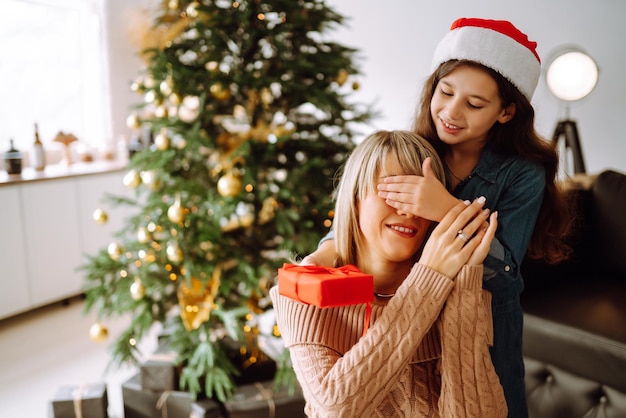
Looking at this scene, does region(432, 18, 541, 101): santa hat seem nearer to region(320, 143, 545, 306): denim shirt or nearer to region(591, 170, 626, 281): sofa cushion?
region(320, 143, 545, 306): denim shirt

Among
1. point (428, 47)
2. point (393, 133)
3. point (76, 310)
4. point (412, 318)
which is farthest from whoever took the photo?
point (428, 47)

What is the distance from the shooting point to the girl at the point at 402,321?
0.84m

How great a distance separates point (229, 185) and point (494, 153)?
3.01 feet

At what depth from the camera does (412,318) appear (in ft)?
2.76

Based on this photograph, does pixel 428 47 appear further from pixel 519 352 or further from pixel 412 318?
pixel 412 318

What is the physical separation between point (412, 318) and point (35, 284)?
3.25 m

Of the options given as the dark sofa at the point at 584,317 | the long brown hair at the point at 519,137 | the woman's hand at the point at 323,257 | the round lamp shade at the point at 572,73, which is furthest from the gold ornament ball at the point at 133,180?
the round lamp shade at the point at 572,73

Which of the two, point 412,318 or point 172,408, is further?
point 172,408

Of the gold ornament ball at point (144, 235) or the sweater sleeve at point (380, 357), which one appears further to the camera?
the gold ornament ball at point (144, 235)

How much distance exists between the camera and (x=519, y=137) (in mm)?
1064

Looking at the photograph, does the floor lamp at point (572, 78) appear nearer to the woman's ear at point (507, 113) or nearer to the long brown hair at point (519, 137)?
the long brown hair at point (519, 137)

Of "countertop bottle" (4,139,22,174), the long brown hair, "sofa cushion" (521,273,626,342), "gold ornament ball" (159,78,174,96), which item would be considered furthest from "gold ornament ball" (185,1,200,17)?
"countertop bottle" (4,139,22,174)

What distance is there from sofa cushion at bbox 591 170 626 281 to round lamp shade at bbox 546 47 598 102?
83 cm

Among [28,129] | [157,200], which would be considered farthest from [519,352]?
[28,129]
